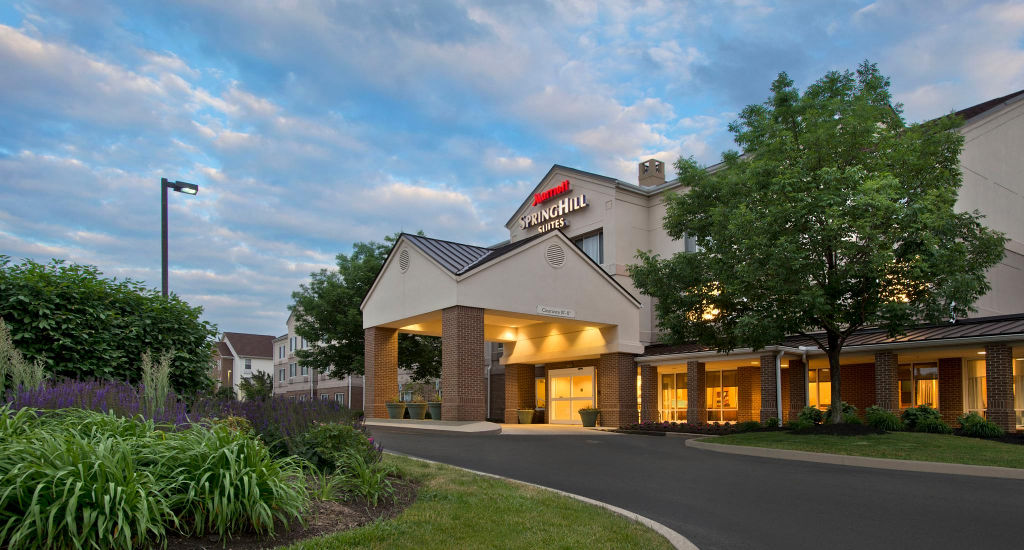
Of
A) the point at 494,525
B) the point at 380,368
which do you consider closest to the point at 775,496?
the point at 494,525

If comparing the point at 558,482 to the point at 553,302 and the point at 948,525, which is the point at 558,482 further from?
the point at 553,302

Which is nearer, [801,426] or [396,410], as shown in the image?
[801,426]

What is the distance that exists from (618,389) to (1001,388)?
12.7m

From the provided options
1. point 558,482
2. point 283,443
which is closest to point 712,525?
point 558,482

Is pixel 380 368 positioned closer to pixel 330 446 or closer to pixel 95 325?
pixel 95 325

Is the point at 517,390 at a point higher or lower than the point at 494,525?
lower

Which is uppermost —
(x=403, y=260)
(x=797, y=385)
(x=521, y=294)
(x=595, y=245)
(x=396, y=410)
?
(x=595, y=245)

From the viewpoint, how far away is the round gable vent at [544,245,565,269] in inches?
1054

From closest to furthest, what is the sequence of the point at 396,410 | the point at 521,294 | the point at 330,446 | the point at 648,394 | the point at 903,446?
1. the point at 330,446
2. the point at 903,446
3. the point at 521,294
4. the point at 648,394
5. the point at 396,410

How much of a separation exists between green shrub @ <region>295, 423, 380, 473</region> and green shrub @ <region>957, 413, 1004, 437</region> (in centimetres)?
1700

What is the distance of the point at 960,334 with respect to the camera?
20297 mm

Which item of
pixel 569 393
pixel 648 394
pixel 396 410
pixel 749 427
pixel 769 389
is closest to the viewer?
pixel 749 427

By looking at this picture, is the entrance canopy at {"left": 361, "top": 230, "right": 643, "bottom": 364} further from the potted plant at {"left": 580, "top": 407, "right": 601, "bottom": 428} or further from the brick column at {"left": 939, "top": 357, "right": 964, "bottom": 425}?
the brick column at {"left": 939, "top": 357, "right": 964, "bottom": 425}

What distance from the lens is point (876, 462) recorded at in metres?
13.8
